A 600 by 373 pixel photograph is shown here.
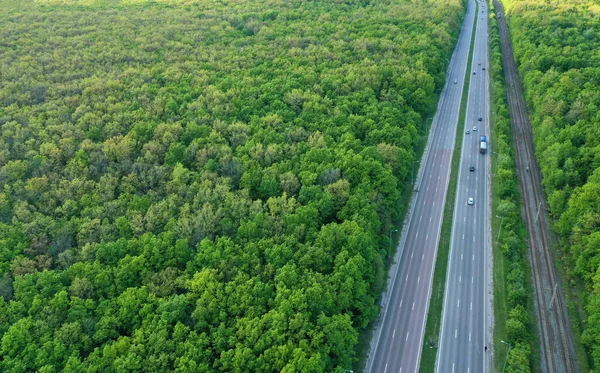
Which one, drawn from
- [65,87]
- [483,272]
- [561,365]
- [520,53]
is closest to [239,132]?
[65,87]

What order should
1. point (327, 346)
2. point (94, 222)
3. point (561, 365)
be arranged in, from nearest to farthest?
1. point (327, 346)
2. point (561, 365)
3. point (94, 222)

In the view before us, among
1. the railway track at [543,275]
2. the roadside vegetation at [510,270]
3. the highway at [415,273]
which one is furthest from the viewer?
the highway at [415,273]

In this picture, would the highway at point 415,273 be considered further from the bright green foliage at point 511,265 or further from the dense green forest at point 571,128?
the dense green forest at point 571,128

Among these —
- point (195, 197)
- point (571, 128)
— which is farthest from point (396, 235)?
point (571, 128)

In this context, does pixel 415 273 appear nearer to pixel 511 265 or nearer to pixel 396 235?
pixel 396 235

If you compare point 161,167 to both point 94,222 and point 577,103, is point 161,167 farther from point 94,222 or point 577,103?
point 577,103

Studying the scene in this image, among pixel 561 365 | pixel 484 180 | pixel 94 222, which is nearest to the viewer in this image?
pixel 561 365

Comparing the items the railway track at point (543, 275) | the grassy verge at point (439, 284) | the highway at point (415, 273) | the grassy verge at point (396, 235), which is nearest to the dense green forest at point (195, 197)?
the grassy verge at point (396, 235)
